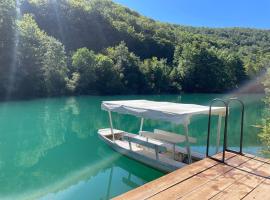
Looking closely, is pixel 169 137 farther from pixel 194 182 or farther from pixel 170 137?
pixel 194 182

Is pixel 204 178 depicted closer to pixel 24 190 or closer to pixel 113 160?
pixel 24 190

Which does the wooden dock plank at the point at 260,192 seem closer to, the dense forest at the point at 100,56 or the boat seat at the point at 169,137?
the boat seat at the point at 169,137

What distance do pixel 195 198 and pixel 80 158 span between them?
22.1 ft

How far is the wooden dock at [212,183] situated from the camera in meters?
3.11

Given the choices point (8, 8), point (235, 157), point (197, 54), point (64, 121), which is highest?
point (8, 8)

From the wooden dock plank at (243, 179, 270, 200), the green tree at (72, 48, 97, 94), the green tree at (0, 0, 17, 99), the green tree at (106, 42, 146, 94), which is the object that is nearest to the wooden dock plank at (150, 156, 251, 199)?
the wooden dock plank at (243, 179, 270, 200)

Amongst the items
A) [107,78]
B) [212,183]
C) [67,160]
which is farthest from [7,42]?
[212,183]

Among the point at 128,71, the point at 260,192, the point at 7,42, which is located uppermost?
the point at 7,42

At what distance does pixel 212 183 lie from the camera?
3480 mm

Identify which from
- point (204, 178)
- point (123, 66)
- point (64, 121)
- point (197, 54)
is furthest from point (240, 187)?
point (197, 54)

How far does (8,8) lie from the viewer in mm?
29656

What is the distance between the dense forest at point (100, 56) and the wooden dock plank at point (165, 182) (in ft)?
86.8

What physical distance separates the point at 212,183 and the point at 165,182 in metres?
0.57

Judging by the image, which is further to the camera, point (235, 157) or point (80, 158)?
point (80, 158)
